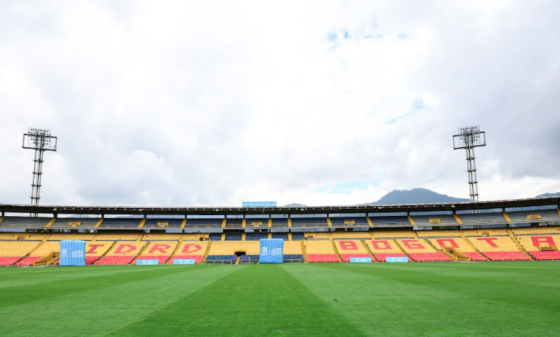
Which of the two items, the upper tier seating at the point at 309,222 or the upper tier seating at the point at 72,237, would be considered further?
the upper tier seating at the point at 309,222

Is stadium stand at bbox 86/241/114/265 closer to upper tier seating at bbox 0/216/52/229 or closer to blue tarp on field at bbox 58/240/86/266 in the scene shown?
blue tarp on field at bbox 58/240/86/266

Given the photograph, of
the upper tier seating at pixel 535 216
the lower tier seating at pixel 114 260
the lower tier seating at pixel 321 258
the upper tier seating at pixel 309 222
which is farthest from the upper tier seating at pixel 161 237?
the upper tier seating at pixel 535 216

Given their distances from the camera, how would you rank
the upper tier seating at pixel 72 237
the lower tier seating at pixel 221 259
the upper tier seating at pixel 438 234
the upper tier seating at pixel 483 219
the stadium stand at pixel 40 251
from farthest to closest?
the upper tier seating at pixel 483 219, the upper tier seating at pixel 438 234, the upper tier seating at pixel 72 237, the lower tier seating at pixel 221 259, the stadium stand at pixel 40 251

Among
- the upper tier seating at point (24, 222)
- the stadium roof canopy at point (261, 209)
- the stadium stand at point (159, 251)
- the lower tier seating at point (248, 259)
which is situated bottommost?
the lower tier seating at point (248, 259)

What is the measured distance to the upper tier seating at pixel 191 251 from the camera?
51062 mm

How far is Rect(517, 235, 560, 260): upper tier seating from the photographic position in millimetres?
45225

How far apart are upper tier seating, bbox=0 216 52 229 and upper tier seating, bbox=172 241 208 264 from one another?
27.8 m

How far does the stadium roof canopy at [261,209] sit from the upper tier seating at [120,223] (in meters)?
1.44

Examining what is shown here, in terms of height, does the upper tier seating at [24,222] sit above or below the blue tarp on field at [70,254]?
above

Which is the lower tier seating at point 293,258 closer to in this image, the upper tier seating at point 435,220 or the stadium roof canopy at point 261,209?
the stadium roof canopy at point 261,209

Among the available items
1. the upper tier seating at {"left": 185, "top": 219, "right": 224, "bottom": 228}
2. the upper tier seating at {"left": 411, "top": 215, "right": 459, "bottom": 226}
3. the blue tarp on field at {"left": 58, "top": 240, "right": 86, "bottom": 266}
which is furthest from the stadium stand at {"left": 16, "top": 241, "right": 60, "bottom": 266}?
the upper tier seating at {"left": 411, "top": 215, "right": 459, "bottom": 226}

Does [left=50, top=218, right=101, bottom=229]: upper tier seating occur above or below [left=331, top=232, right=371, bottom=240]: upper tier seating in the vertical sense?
above

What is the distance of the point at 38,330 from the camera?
23.0 ft

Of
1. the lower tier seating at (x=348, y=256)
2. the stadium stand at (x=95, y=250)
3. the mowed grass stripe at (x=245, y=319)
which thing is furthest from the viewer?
the lower tier seating at (x=348, y=256)
